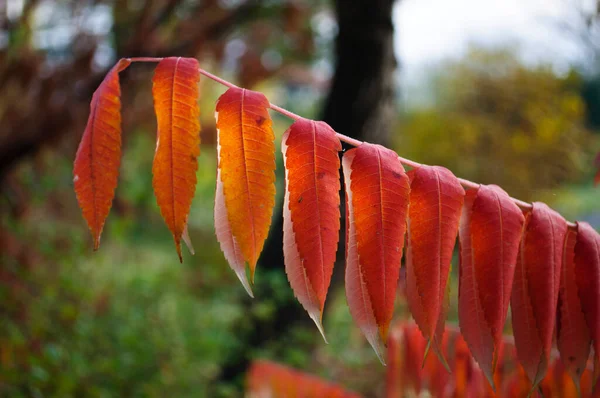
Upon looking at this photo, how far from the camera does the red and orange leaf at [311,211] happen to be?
1.55 ft

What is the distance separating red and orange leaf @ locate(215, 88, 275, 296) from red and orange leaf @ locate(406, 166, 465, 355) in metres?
0.15

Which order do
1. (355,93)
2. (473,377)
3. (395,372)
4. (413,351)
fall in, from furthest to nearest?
1. (355,93)
2. (395,372)
3. (413,351)
4. (473,377)

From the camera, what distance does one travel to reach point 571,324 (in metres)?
0.61

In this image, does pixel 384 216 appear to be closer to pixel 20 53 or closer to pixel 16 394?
pixel 16 394

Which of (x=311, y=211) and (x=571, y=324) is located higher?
(x=311, y=211)

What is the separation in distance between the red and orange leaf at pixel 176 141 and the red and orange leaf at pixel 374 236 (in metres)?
0.15

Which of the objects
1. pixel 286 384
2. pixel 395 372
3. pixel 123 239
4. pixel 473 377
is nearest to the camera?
pixel 473 377

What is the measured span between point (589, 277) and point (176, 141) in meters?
0.47

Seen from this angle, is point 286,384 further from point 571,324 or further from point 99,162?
point 99,162

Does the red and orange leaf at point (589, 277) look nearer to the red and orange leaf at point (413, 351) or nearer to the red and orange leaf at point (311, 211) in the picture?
the red and orange leaf at point (311, 211)

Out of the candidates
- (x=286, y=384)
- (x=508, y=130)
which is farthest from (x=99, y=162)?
(x=508, y=130)

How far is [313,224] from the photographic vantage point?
48 cm

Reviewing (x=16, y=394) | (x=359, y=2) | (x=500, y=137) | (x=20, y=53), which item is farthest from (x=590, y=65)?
(x=16, y=394)

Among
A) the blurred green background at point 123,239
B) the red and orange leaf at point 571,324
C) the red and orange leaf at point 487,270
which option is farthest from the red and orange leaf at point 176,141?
the blurred green background at point 123,239
